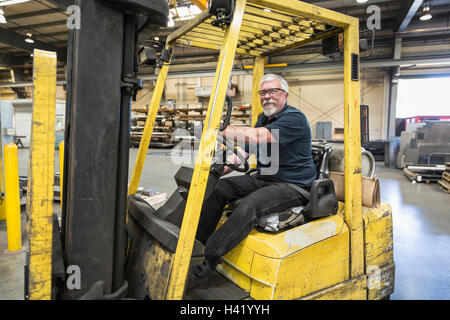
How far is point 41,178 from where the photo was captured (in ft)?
4.48

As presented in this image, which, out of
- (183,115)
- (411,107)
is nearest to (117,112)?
(183,115)

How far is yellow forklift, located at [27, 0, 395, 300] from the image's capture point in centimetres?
157

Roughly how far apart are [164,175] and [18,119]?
702 inches

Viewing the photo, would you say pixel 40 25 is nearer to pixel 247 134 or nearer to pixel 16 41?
pixel 16 41

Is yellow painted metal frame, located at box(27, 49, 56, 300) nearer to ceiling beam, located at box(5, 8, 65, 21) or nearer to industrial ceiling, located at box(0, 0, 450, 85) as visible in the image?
industrial ceiling, located at box(0, 0, 450, 85)

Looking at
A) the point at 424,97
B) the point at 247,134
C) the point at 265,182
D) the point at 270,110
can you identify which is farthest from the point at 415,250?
the point at 424,97

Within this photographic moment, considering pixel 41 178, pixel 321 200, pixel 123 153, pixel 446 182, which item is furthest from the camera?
pixel 446 182

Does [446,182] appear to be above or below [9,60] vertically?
below

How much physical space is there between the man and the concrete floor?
1.64 meters

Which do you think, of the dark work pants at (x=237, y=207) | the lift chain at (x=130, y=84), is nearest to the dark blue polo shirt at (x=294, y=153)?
the dark work pants at (x=237, y=207)

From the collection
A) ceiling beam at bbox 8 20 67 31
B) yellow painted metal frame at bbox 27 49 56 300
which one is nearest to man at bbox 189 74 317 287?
yellow painted metal frame at bbox 27 49 56 300

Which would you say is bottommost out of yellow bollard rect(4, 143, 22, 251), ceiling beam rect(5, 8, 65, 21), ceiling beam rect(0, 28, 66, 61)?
yellow bollard rect(4, 143, 22, 251)

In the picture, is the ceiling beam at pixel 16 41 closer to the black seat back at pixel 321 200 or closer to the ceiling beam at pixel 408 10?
the ceiling beam at pixel 408 10

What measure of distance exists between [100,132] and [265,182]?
4.80 ft
